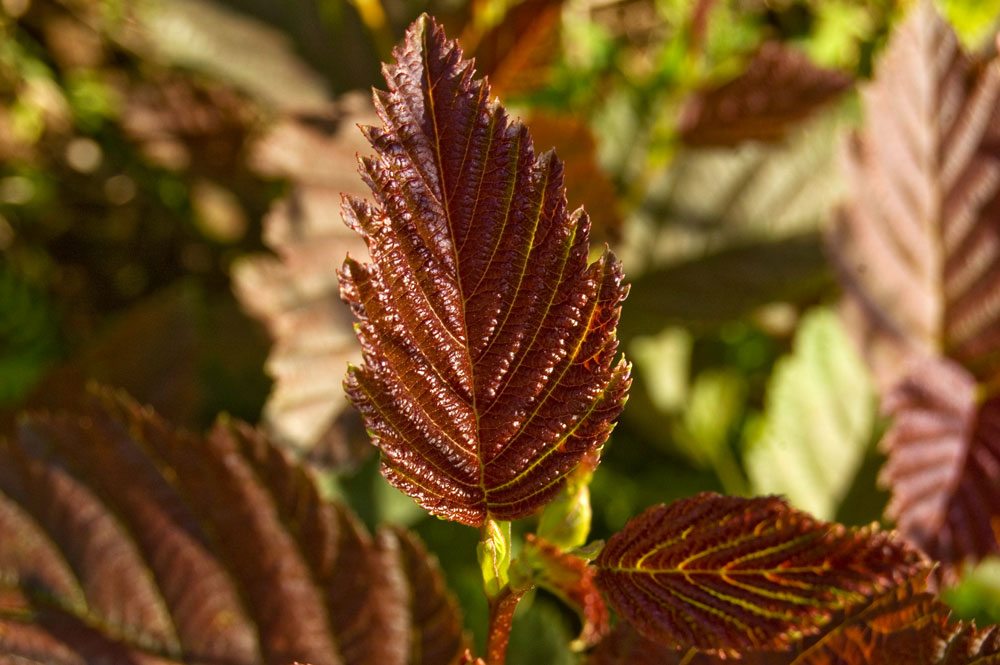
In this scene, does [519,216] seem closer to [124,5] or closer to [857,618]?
[857,618]

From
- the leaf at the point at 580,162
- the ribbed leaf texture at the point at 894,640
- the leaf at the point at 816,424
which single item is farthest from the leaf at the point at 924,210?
the ribbed leaf texture at the point at 894,640

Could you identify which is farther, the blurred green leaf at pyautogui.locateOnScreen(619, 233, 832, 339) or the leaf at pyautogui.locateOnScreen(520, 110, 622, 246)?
the blurred green leaf at pyautogui.locateOnScreen(619, 233, 832, 339)

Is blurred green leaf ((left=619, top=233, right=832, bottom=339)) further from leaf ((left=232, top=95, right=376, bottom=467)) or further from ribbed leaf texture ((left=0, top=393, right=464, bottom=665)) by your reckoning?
ribbed leaf texture ((left=0, top=393, right=464, bottom=665))

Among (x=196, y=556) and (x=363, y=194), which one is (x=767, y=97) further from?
(x=196, y=556)

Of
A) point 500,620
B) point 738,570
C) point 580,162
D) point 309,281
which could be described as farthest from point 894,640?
point 309,281

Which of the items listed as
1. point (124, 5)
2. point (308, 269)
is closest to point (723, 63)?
point (308, 269)

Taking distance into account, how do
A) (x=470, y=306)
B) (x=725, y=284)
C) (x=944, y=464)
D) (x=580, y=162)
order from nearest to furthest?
(x=470, y=306) → (x=944, y=464) → (x=580, y=162) → (x=725, y=284)

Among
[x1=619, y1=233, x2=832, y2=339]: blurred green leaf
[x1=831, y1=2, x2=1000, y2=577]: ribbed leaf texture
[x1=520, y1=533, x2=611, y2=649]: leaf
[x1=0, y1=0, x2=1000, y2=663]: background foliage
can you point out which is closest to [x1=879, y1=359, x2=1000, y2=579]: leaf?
[x1=831, y1=2, x2=1000, y2=577]: ribbed leaf texture
